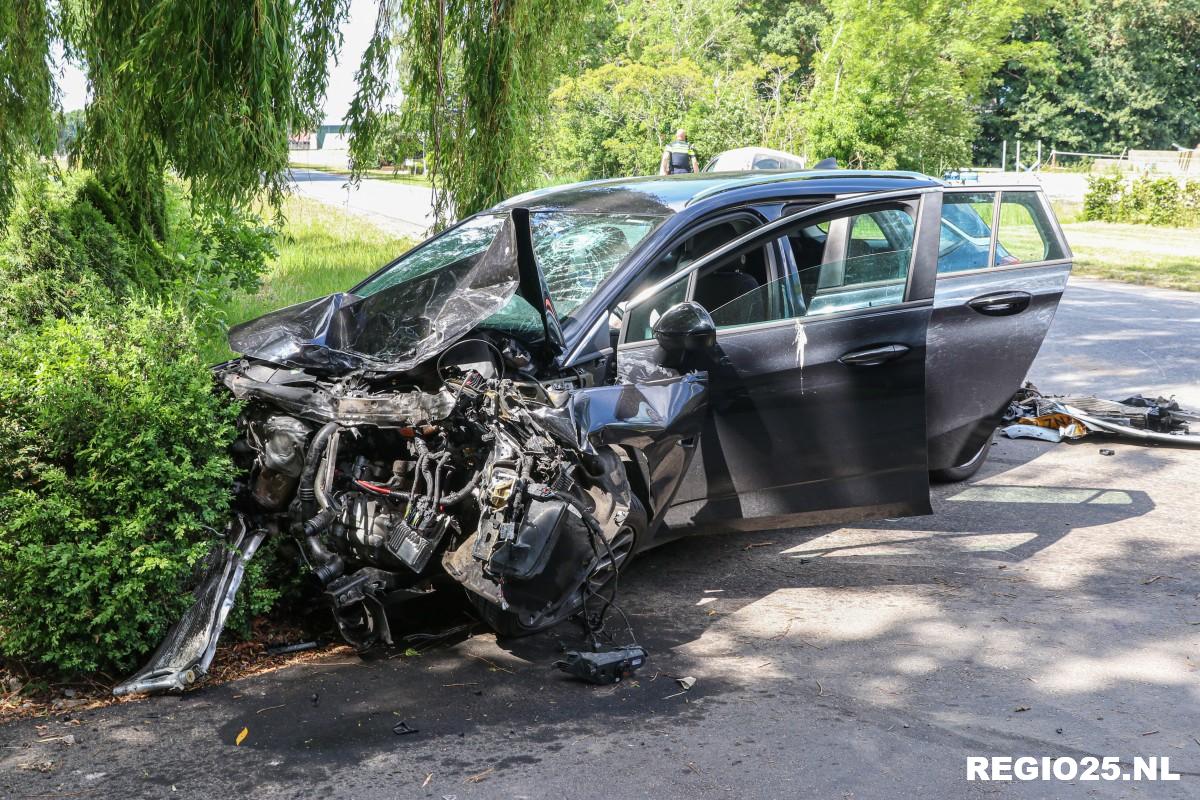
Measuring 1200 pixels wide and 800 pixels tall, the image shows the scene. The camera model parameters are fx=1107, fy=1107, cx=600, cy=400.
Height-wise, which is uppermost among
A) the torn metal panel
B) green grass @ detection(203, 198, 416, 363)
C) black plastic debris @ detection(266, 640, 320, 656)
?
green grass @ detection(203, 198, 416, 363)

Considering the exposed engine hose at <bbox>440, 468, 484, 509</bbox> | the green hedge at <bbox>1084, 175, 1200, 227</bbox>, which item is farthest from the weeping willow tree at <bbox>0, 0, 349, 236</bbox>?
the green hedge at <bbox>1084, 175, 1200, 227</bbox>

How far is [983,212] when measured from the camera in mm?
6105

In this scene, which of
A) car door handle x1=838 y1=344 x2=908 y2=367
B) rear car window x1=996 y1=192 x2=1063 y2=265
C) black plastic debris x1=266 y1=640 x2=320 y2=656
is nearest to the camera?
black plastic debris x1=266 y1=640 x2=320 y2=656

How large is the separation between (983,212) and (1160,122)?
53909 millimetres

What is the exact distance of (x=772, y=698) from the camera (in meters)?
4.15

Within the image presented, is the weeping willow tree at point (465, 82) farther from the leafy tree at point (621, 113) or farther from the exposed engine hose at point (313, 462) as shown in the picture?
the leafy tree at point (621, 113)

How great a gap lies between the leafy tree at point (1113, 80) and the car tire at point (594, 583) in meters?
52.0

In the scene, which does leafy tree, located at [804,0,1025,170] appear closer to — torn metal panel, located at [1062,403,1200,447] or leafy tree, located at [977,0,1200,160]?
torn metal panel, located at [1062,403,1200,447]

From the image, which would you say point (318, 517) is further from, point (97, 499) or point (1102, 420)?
point (1102, 420)

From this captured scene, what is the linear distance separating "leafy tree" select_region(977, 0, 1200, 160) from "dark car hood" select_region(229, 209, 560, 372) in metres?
51.7

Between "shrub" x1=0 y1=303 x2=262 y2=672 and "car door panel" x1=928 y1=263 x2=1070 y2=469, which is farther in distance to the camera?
"car door panel" x1=928 y1=263 x2=1070 y2=469

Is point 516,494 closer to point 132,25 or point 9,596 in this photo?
point 9,596

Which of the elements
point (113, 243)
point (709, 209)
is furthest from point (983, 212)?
point (113, 243)

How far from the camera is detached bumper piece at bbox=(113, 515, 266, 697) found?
4035 millimetres
